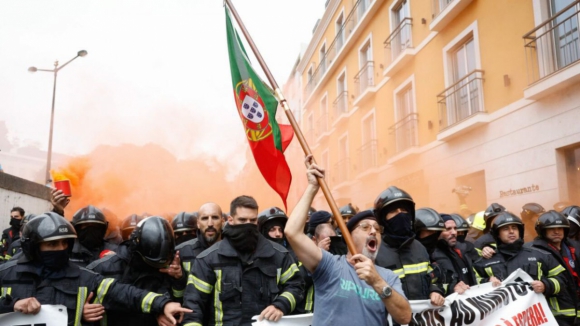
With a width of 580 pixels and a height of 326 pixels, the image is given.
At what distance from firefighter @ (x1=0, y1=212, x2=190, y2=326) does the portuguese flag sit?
1.45 meters

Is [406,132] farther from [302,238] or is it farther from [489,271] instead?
[302,238]

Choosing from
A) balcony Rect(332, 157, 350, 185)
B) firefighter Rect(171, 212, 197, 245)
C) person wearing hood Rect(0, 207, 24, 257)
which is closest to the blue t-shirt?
firefighter Rect(171, 212, 197, 245)

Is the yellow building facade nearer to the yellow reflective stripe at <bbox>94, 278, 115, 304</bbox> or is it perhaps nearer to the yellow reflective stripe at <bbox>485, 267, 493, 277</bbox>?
the yellow reflective stripe at <bbox>485, 267, 493, 277</bbox>

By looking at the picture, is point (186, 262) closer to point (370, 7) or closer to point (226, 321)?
point (226, 321)

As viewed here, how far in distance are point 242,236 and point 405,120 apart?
1141 centimetres

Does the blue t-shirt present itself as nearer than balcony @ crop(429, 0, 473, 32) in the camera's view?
Yes

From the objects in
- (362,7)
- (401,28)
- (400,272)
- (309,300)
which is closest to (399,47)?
(401,28)

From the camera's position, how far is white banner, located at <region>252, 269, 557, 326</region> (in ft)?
12.3

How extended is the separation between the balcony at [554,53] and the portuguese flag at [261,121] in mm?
5946

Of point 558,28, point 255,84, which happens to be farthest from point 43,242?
point 558,28

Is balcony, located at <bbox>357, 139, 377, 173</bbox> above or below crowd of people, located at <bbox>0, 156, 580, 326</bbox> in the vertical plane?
above

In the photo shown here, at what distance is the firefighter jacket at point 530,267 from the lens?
A: 16.1 ft

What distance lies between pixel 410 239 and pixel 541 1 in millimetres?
7180

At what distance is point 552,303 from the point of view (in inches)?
194
